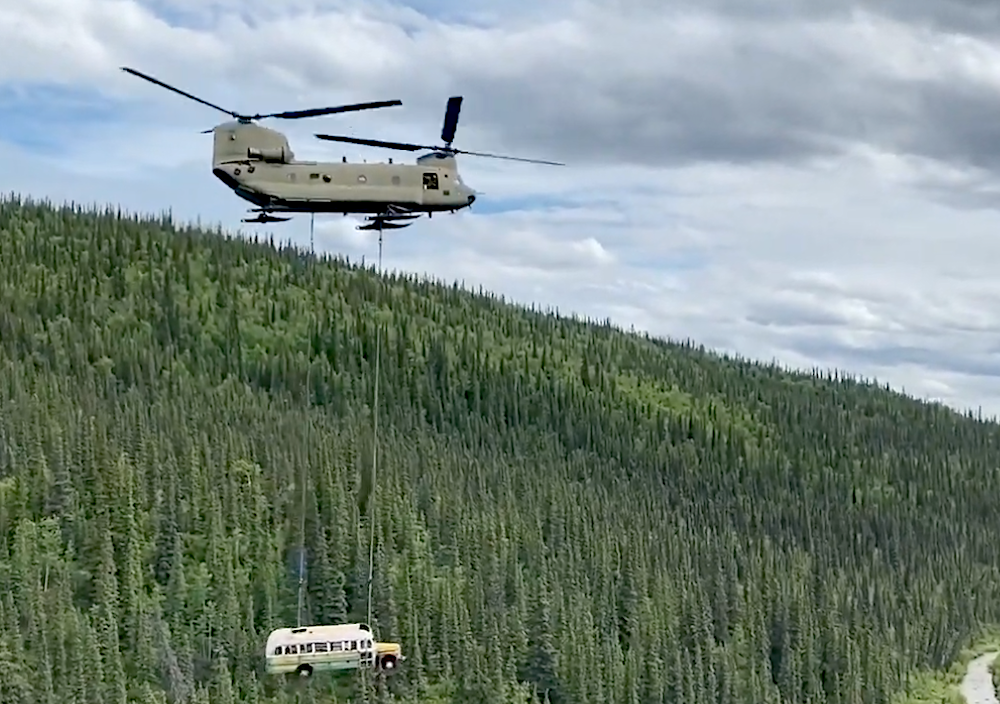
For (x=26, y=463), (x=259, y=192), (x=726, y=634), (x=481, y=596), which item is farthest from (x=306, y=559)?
(x=259, y=192)

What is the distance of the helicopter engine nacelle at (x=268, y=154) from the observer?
51.4 meters

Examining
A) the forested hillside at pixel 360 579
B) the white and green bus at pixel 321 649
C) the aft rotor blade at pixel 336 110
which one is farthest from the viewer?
the forested hillside at pixel 360 579

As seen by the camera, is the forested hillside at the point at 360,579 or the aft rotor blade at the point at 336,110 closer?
the aft rotor blade at the point at 336,110

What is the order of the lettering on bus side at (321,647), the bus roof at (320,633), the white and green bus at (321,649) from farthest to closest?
1. the lettering on bus side at (321,647)
2. the white and green bus at (321,649)
3. the bus roof at (320,633)

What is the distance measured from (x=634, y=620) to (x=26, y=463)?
60254mm

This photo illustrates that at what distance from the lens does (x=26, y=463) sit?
138 metres

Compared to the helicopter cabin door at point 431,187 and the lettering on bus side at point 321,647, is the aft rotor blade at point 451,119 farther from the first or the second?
the lettering on bus side at point 321,647

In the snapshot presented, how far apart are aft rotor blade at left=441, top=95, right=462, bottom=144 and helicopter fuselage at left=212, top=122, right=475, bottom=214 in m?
1.76

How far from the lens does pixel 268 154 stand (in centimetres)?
5144

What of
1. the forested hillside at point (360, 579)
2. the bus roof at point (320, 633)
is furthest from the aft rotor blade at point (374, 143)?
the forested hillside at point (360, 579)

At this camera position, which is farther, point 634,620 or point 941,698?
point 941,698

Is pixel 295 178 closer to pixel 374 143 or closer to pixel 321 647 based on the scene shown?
pixel 374 143

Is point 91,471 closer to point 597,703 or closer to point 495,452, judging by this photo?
point 597,703

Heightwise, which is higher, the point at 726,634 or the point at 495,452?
the point at 495,452
